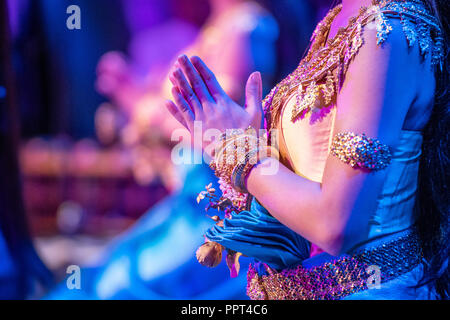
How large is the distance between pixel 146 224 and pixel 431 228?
1354mm

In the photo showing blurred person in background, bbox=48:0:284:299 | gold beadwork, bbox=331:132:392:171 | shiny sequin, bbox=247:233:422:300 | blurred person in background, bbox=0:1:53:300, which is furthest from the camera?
blurred person in background, bbox=0:1:53:300

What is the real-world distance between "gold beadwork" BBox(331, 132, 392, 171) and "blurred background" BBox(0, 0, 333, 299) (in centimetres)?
34

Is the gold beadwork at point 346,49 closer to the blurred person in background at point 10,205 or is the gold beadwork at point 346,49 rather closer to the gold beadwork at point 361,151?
the gold beadwork at point 361,151

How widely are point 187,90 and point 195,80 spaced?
0.08 feet

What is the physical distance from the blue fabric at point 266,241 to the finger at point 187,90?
0.25m

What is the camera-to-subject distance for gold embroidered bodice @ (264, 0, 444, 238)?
2.21 ft

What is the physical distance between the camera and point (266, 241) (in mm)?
814

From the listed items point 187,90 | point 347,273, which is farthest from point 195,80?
point 347,273

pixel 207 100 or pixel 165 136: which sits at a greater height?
pixel 207 100

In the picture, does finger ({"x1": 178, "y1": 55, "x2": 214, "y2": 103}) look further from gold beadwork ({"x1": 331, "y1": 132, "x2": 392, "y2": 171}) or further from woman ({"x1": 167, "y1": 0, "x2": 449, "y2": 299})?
gold beadwork ({"x1": 331, "y1": 132, "x2": 392, "y2": 171})

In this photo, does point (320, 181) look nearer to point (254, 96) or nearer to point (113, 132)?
point (254, 96)

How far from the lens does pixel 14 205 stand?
1447 millimetres

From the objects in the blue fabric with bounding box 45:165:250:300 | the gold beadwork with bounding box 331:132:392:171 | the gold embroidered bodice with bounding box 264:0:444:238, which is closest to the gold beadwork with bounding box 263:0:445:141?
the gold embroidered bodice with bounding box 264:0:444:238

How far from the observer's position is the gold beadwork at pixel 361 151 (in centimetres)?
63
